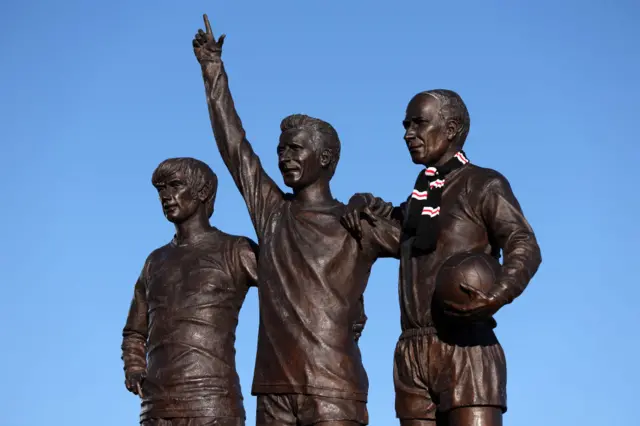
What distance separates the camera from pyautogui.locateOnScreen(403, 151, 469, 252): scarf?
11.0m

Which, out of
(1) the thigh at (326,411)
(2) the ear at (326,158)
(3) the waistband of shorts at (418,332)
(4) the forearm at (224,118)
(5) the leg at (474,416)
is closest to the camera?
(5) the leg at (474,416)

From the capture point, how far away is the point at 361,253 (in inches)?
483

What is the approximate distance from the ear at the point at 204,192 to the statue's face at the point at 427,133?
114 inches

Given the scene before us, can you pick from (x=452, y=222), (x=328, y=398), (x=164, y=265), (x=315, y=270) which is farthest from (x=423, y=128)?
(x=164, y=265)

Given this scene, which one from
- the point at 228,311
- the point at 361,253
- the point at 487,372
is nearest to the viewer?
the point at 487,372

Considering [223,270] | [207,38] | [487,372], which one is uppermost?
[207,38]

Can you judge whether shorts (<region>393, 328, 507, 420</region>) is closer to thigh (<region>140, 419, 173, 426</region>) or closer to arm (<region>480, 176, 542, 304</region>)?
arm (<region>480, 176, 542, 304</region>)

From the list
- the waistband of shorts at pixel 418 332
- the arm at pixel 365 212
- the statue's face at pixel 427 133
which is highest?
the statue's face at pixel 427 133

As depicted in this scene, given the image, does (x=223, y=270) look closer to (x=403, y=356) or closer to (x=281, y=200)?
(x=281, y=200)

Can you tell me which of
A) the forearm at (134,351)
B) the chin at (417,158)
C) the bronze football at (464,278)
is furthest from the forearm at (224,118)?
the bronze football at (464,278)

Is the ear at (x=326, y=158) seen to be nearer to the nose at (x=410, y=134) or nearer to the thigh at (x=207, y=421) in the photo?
the nose at (x=410, y=134)

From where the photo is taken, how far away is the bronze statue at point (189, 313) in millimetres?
12844

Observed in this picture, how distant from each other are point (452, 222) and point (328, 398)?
74.8 inches

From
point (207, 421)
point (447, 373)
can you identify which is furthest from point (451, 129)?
point (207, 421)
